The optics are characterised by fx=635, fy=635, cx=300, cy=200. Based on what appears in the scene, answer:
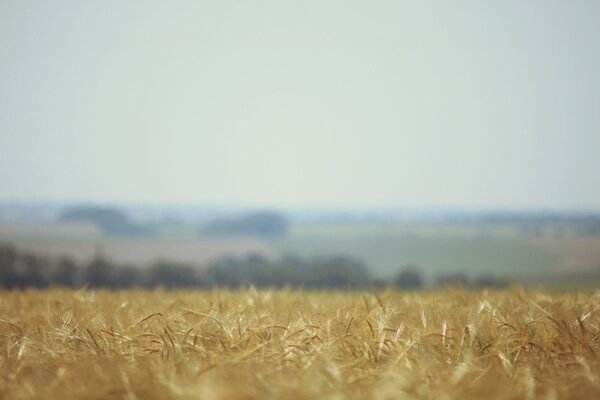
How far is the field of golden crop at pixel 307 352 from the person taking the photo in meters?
2.32

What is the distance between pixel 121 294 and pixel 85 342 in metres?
2.31

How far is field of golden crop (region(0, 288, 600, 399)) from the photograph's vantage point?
2320 mm

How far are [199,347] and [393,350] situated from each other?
0.94 meters

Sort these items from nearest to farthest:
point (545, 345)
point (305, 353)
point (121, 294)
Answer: point (305, 353), point (545, 345), point (121, 294)

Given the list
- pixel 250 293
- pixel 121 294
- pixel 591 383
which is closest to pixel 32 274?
pixel 121 294

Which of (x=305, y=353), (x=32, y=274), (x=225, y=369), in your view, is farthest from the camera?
(x=32, y=274)

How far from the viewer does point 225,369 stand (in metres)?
2.64

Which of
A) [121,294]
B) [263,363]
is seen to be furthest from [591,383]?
[121,294]

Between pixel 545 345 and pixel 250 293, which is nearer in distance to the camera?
pixel 545 345

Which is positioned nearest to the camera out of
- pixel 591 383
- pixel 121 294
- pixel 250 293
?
pixel 591 383

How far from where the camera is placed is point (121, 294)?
5.60 metres

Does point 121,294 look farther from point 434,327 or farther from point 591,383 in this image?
point 591,383

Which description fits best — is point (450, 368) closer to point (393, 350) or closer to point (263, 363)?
point (393, 350)

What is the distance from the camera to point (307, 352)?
9.87 feet
